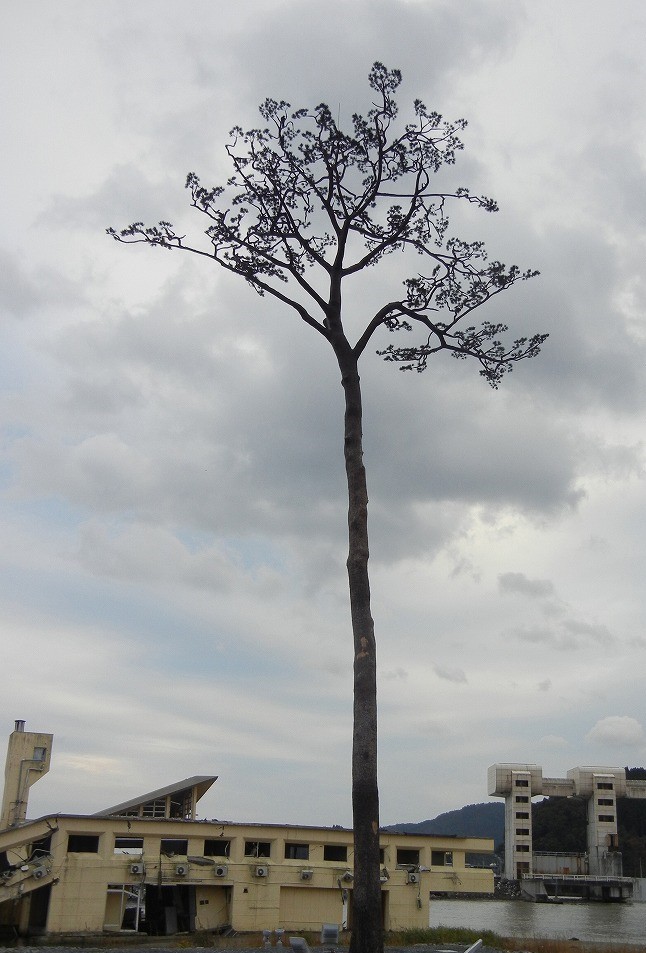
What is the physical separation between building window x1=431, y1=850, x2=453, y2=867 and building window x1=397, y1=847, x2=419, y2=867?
81cm

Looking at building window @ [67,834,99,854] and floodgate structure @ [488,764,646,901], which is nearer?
building window @ [67,834,99,854]

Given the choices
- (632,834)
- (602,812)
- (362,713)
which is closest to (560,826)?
(632,834)

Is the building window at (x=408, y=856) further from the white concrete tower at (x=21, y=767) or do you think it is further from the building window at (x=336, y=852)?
the white concrete tower at (x=21, y=767)

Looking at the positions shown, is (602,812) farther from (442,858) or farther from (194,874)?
(194,874)

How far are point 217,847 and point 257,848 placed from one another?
170cm

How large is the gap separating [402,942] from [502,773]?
10176cm

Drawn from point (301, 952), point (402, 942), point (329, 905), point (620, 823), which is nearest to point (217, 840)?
point (329, 905)

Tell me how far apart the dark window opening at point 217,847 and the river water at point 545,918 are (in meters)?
26.2

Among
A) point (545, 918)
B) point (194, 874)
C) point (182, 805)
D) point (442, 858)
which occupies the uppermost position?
point (182, 805)

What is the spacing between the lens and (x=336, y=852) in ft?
126

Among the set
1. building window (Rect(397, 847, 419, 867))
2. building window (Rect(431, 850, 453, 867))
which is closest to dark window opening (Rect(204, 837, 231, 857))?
building window (Rect(397, 847, 419, 867))

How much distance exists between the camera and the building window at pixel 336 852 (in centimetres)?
3812

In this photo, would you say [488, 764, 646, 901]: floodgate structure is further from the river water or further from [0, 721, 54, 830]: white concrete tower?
[0, 721, 54, 830]: white concrete tower

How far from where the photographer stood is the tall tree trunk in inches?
532
